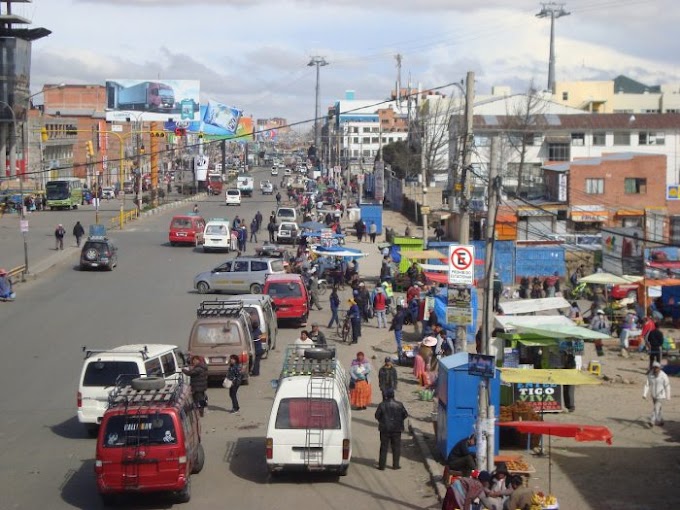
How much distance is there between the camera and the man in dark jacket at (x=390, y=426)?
49.0 feet

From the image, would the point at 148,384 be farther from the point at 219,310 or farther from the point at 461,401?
the point at 219,310

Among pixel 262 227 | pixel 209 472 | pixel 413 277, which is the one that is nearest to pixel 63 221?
pixel 262 227

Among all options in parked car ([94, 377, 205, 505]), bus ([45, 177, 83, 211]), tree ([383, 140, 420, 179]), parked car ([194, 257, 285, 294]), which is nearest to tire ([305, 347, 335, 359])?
parked car ([94, 377, 205, 505])

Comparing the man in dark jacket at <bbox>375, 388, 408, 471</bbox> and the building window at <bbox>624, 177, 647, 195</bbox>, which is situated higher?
the building window at <bbox>624, 177, 647, 195</bbox>

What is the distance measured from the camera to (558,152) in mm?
86250

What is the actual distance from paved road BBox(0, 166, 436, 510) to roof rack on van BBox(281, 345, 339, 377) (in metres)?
1.56

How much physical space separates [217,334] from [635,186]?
45661 mm

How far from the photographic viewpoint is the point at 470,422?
594 inches

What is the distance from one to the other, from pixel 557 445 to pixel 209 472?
6.04 meters

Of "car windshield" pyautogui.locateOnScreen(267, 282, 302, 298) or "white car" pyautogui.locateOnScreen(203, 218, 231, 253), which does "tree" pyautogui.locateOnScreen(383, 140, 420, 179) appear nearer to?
"white car" pyautogui.locateOnScreen(203, 218, 231, 253)

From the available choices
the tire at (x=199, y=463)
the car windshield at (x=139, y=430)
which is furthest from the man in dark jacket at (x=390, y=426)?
the car windshield at (x=139, y=430)

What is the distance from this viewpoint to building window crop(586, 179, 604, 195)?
198 ft

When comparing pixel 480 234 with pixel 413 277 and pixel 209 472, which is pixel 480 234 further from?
pixel 209 472

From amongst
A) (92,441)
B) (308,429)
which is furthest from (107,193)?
(308,429)
